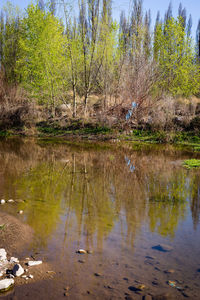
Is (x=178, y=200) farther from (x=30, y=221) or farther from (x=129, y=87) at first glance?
(x=129, y=87)

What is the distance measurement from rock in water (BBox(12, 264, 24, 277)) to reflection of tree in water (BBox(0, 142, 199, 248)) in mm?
1023

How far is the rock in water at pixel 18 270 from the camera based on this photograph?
348cm

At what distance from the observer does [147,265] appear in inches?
156

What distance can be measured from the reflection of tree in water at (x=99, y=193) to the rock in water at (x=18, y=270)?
102 cm

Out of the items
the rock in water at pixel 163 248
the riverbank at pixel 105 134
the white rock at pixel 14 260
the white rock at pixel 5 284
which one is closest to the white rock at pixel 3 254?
the white rock at pixel 14 260

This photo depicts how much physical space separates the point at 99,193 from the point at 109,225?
1883 mm

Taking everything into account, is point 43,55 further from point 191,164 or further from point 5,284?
point 5,284

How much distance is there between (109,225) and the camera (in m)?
5.26

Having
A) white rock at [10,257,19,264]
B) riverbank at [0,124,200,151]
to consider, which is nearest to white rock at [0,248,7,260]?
white rock at [10,257,19,264]

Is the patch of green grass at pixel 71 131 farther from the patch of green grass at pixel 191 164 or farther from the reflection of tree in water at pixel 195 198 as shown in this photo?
the reflection of tree in water at pixel 195 198

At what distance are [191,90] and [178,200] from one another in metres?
18.8

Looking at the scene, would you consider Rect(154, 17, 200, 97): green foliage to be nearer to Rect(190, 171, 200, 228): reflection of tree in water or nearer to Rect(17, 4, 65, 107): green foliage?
Rect(17, 4, 65, 107): green foliage

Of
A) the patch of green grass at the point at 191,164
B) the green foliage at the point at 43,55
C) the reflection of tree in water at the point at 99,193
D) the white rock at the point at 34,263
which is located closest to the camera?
the white rock at the point at 34,263

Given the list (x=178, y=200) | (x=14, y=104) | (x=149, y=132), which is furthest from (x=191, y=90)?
(x=178, y=200)
